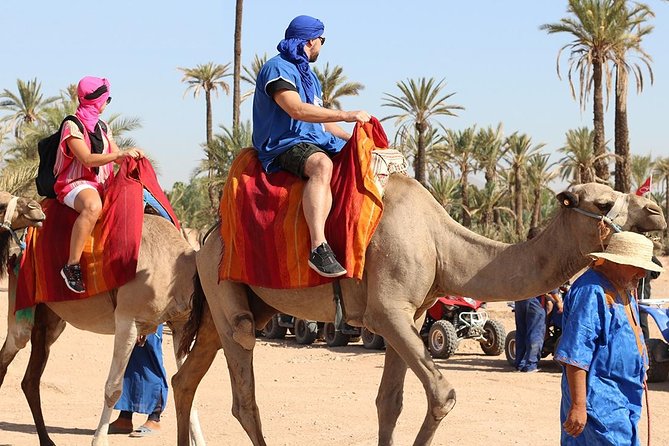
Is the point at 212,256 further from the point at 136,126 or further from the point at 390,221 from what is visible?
the point at 136,126

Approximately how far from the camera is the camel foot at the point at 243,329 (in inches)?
277

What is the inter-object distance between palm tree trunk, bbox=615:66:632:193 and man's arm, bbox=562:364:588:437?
87.7 feet

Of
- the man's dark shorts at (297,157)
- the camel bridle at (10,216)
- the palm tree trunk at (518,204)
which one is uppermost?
the palm tree trunk at (518,204)

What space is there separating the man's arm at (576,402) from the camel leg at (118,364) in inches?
150

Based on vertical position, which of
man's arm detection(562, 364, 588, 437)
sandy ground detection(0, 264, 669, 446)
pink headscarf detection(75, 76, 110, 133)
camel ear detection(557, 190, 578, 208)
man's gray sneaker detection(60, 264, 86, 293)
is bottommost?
sandy ground detection(0, 264, 669, 446)

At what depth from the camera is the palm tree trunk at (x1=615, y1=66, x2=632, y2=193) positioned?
31.1 meters

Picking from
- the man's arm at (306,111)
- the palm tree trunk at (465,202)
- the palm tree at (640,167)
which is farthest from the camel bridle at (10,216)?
the palm tree at (640,167)

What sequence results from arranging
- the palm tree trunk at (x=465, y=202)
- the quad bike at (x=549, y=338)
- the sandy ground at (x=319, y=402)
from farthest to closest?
the palm tree trunk at (x=465, y=202) < the quad bike at (x=549, y=338) < the sandy ground at (x=319, y=402)

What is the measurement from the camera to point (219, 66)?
50562mm

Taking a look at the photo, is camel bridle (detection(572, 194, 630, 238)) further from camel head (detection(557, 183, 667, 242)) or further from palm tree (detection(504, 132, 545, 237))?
palm tree (detection(504, 132, 545, 237))

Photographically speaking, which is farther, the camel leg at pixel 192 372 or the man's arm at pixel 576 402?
the camel leg at pixel 192 372

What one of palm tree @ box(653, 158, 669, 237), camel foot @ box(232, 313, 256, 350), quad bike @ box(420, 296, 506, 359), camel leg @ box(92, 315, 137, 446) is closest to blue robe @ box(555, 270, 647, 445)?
camel foot @ box(232, 313, 256, 350)

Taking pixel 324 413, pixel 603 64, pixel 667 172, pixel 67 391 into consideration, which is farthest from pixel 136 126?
pixel 667 172

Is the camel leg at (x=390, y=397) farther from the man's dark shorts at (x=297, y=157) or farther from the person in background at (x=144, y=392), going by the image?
the person in background at (x=144, y=392)
